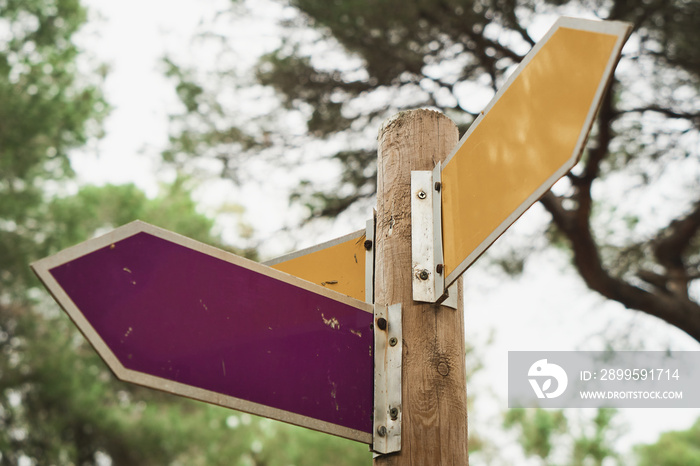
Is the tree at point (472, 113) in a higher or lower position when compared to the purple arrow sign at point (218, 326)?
higher

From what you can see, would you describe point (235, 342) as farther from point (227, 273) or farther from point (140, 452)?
point (140, 452)

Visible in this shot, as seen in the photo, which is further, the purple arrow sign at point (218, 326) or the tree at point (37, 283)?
the tree at point (37, 283)

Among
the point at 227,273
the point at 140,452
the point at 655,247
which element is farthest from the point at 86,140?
the point at 227,273

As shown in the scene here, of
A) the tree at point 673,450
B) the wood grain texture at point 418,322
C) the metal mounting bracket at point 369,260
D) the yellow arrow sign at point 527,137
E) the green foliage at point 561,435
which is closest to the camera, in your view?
the yellow arrow sign at point 527,137

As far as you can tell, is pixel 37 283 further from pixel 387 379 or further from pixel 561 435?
pixel 561 435

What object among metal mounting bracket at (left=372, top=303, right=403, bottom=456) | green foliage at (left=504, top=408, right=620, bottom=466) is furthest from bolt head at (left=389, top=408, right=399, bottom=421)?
green foliage at (left=504, top=408, right=620, bottom=466)

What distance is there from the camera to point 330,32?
16.7ft

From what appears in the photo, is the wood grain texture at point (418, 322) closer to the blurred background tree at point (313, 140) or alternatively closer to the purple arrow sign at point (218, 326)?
the purple arrow sign at point (218, 326)

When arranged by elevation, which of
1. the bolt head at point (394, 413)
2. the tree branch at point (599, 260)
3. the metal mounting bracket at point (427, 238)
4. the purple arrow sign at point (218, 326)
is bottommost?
the bolt head at point (394, 413)

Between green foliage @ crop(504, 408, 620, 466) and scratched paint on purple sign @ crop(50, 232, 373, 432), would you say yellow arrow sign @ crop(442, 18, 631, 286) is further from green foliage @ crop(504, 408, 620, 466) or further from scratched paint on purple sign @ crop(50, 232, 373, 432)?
green foliage @ crop(504, 408, 620, 466)

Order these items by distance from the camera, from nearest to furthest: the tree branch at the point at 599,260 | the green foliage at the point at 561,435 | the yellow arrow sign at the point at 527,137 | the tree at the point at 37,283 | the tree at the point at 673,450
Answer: the yellow arrow sign at the point at 527,137 → the tree branch at the point at 599,260 → the tree at the point at 37,283 → the green foliage at the point at 561,435 → the tree at the point at 673,450

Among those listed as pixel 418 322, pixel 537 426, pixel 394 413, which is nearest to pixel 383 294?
pixel 418 322

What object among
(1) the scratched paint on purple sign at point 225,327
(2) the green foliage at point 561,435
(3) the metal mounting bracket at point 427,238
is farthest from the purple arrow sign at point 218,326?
(2) the green foliage at point 561,435

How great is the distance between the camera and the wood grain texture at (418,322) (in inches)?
44.3
